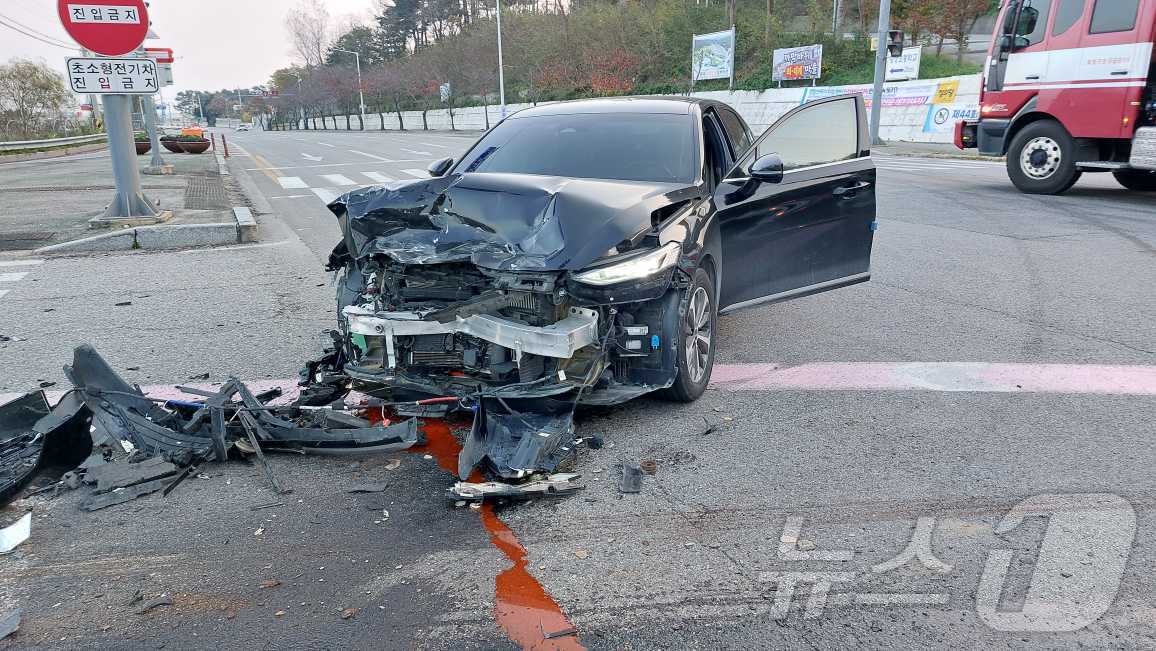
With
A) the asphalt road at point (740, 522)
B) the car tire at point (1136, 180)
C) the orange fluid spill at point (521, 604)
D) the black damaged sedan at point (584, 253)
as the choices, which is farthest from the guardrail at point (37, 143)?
the car tire at point (1136, 180)

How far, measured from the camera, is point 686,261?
13.2ft

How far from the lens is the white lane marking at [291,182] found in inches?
682

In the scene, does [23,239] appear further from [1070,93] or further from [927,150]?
[927,150]

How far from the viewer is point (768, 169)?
4.61m

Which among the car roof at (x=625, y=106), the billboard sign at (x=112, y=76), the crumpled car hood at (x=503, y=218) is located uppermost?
the billboard sign at (x=112, y=76)

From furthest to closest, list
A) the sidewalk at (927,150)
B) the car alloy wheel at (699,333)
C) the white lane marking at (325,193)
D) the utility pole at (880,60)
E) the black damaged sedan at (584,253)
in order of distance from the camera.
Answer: the utility pole at (880,60)
the sidewalk at (927,150)
the white lane marking at (325,193)
the car alloy wheel at (699,333)
the black damaged sedan at (584,253)

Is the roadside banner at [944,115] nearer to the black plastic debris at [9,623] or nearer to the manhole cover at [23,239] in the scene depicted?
the manhole cover at [23,239]

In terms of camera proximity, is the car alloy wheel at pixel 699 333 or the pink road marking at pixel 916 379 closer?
the car alloy wheel at pixel 699 333

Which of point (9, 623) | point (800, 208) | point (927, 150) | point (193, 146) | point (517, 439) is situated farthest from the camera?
point (193, 146)

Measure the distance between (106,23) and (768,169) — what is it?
8428 mm

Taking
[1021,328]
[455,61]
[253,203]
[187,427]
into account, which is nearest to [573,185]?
[187,427]

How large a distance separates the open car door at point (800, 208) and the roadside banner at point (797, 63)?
3201 centimetres

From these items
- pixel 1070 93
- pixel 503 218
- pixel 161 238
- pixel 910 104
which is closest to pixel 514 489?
pixel 503 218

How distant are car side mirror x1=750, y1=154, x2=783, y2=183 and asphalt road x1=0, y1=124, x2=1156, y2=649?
46.8 inches
